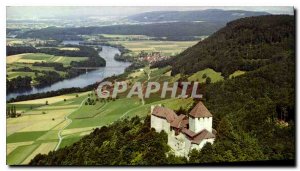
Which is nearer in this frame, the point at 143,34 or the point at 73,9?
the point at 73,9

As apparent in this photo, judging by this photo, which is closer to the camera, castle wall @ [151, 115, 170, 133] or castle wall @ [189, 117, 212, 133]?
castle wall @ [189, 117, 212, 133]

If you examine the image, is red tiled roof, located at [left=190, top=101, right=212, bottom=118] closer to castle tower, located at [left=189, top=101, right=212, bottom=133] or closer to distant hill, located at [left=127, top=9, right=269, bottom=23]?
castle tower, located at [left=189, top=101, right=212, bottom=133]

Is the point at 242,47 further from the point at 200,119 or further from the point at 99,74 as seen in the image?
the point at 99,74

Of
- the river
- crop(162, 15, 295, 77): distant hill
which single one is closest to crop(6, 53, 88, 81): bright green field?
the river

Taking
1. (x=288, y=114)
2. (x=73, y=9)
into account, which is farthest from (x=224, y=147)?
(x=73, y=9)

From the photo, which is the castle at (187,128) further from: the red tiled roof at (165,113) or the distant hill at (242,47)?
the distant hill at (242,47)

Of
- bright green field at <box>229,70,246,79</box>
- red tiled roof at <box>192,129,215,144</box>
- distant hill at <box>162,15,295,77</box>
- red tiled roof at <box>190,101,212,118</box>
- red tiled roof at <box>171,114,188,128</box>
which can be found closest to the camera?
red tiled roof at <box>192,129,215,144</box>
